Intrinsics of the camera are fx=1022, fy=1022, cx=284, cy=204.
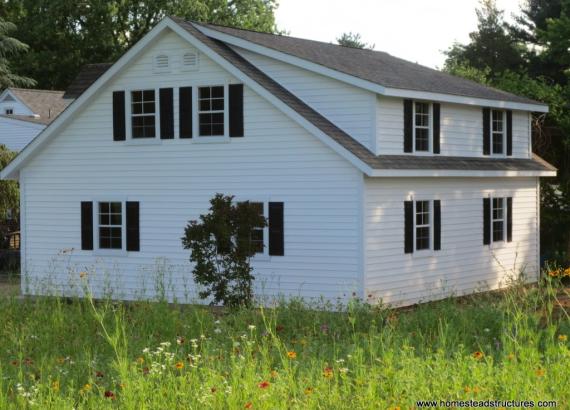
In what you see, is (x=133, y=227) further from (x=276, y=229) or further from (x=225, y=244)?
(x=225, y=244)

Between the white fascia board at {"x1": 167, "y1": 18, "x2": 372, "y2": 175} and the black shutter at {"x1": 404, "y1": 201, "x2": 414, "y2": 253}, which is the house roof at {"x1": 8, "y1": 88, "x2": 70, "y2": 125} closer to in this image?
the white fascia board at {"x1": 167, "y1": 18, "x2": 372, "y2": 175}

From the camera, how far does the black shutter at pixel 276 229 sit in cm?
2258

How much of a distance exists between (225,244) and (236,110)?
5384mm

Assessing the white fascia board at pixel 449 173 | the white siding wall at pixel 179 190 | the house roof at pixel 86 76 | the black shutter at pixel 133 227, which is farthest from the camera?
the house roof at pixel 86 76

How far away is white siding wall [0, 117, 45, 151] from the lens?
50.0 m

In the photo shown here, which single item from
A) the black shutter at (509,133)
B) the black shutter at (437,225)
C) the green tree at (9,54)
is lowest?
the black shutter at (437,225)

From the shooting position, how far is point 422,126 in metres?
24.3

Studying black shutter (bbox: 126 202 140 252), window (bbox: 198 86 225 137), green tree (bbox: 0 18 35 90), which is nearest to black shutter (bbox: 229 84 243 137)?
window (bbox: 198 86 225 137)

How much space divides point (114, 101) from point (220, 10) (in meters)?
36.7

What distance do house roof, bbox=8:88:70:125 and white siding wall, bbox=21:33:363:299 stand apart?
26194mm

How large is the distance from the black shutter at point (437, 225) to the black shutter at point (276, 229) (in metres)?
3.84

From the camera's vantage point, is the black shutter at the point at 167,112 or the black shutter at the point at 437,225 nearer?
the black shutter at the point at 437,225

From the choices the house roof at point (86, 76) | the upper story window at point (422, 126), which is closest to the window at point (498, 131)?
the upper story window at point (422, 126)

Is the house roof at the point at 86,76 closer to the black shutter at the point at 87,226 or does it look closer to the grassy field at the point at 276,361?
the black shutter at the point at 87,226
